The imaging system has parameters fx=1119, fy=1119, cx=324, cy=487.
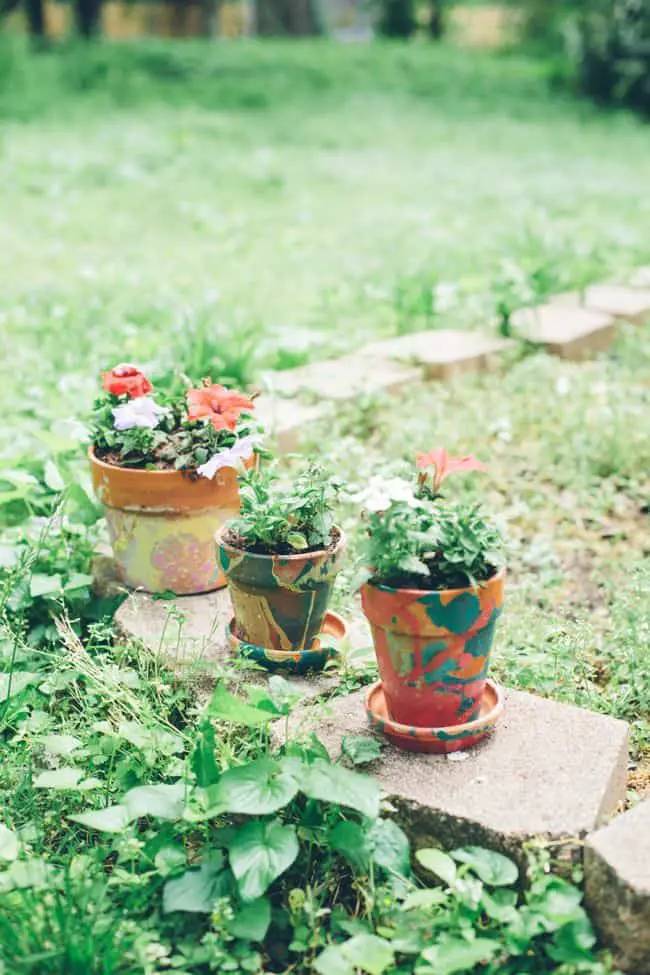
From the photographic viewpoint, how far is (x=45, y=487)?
9.77ft

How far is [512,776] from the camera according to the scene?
1873mm

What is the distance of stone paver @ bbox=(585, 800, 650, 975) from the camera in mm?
1613

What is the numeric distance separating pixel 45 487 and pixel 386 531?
139 centimetres

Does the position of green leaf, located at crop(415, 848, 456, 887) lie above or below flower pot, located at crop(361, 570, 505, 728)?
below

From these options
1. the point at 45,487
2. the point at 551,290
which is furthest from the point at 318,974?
the point at 551,290

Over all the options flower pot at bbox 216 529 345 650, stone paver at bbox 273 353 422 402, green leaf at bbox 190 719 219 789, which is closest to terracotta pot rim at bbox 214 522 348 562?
flower pot at bbox 216 529 345 650


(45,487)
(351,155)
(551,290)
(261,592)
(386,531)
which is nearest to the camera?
(386,531)

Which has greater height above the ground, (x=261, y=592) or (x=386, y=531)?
(x=386, y=531)

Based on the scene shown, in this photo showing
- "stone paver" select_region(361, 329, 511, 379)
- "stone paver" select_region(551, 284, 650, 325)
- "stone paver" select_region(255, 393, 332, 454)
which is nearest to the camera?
"stone paver" select_region(255, 393, 332, 454)

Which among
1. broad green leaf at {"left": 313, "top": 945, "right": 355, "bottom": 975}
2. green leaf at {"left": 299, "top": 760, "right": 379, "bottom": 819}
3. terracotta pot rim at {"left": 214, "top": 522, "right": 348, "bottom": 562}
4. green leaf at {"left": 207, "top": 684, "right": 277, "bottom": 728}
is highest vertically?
terracotta pot rim at {"left": 214, "top": 522, "right": 348, "bottom": 562}

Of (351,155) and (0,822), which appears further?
(351,155)

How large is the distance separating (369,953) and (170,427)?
1.31 meters

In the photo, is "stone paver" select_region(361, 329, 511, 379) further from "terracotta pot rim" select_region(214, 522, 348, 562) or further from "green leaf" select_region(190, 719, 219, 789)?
"green leaf" select_region(190, 719, 219, 789)

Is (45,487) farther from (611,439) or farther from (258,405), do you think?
(611,439)
